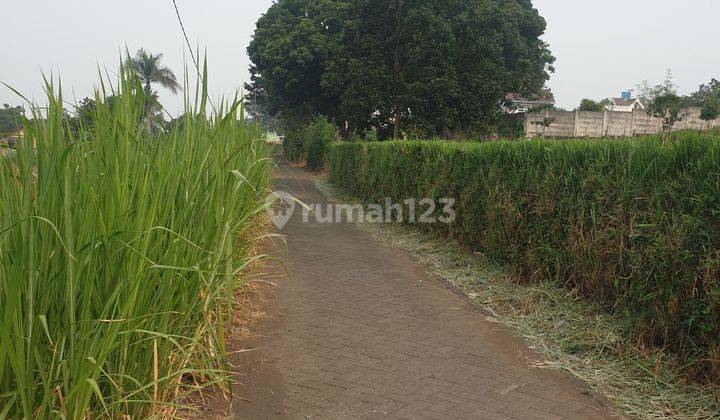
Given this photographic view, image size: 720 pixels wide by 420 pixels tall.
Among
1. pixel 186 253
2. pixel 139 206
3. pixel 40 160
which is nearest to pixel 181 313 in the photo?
pixel 186 253

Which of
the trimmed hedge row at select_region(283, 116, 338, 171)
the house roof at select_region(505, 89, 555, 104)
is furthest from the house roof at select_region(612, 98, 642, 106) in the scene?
the trimmed hedge row at select_region(283, 116, 338, 171)

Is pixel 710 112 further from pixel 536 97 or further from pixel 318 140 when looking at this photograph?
pixel 536 97

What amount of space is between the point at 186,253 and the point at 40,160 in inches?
37.4

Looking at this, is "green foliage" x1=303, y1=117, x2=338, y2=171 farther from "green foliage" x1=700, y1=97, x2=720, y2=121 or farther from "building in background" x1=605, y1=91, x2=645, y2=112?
"building in background" x1=605, y1=91, x2=645, y2=112

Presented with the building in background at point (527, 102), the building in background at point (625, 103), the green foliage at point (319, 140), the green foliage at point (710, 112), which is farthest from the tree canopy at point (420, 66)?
the building in background at point (625, 103)

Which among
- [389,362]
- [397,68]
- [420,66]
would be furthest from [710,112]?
→ [389,362]

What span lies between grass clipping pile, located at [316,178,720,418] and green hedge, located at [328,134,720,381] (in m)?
0.14

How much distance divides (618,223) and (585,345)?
1016mm

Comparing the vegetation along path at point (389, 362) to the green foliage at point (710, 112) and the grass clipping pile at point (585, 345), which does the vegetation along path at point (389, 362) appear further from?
the green foliage at point (710, 112)

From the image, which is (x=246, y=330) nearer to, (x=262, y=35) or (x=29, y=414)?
(x=29, y=414)

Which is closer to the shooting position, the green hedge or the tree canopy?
the green hedge

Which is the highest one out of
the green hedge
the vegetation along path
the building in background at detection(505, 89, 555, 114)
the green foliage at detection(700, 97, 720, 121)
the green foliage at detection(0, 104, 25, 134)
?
the building in background at detection(505, 89, 555, 114)

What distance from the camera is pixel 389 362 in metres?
3.97

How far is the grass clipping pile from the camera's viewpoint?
3.38m
